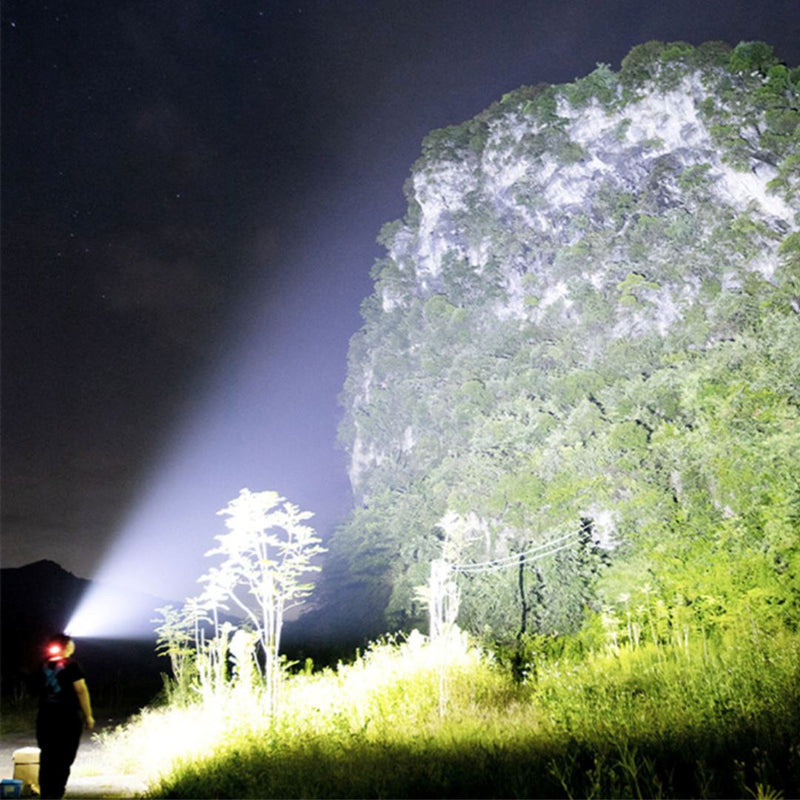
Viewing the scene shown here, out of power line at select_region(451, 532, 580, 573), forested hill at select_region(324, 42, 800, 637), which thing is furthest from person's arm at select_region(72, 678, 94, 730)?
power line at select_region(451, 532, 580, 573)

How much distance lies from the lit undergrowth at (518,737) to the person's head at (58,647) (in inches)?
57.3

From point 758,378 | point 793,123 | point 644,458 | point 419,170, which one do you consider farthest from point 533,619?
point 419,170

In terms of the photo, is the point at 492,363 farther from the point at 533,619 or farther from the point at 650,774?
the point at 650,774

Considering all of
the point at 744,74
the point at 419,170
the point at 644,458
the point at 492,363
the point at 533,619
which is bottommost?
the point at 533,619

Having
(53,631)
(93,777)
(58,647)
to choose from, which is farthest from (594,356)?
(58,647)

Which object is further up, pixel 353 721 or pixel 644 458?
→ pixel 644 458

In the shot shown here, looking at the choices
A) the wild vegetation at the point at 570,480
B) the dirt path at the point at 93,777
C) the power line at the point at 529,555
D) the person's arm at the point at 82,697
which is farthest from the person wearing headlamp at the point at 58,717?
the power line at the point at 529,555

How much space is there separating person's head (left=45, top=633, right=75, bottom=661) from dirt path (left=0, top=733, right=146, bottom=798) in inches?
55.8

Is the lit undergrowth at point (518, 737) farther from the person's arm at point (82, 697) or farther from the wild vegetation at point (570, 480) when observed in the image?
the person's arm at point (82, 697)

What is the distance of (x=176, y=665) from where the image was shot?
1065 cm

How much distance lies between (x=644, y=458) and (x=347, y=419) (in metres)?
34.3

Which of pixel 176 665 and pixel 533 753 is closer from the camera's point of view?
pixel 533 753

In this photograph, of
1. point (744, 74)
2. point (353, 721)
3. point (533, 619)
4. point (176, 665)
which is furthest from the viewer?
point (744, 74)

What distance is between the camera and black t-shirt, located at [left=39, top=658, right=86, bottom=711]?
4906 mm
